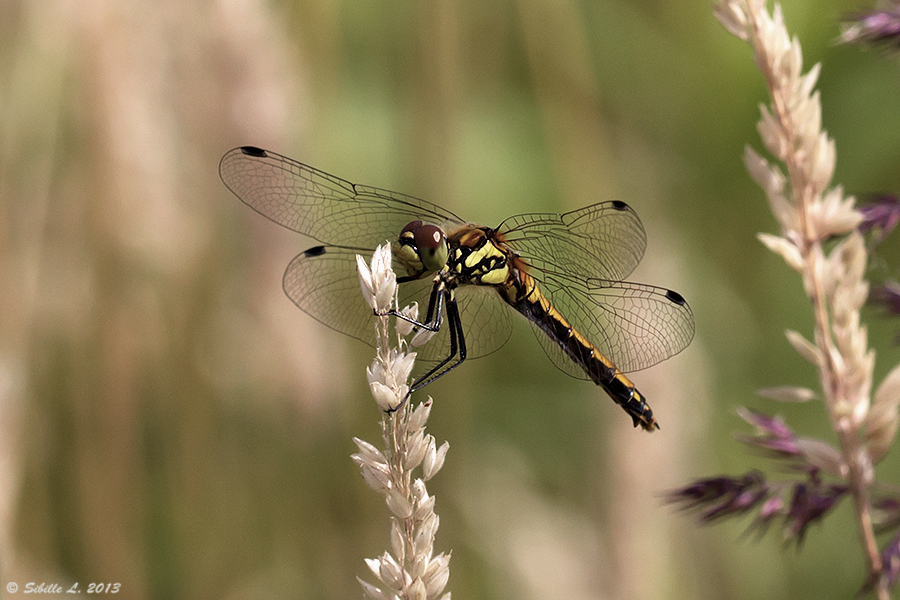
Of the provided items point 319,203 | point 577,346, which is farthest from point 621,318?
point 319,203

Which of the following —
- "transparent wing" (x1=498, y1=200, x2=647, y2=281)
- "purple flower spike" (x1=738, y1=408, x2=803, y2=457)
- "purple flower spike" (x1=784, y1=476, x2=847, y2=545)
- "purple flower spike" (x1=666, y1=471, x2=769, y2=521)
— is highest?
"transparent wing" (x1=498, y1=200, x2=647, y2=281)

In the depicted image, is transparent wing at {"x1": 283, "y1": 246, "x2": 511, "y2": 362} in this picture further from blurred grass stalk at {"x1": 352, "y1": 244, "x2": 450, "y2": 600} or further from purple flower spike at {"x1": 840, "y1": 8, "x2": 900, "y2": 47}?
purple flower spike at {"x1": 840, "y1": 8, "x2": 900, "y2": 47}

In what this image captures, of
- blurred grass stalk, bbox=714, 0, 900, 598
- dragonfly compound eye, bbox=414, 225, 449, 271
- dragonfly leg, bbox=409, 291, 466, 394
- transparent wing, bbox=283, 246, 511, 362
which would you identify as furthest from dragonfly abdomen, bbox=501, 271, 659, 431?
blurred grass stalk, bbox=714, 0, 900, 598

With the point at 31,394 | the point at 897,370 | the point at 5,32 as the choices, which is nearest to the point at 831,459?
the point at 897,370

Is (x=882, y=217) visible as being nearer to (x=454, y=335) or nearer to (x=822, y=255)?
(x=822, y=255)

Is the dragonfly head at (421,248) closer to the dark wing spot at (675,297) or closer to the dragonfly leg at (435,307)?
the dragonfly leg at (435,307)

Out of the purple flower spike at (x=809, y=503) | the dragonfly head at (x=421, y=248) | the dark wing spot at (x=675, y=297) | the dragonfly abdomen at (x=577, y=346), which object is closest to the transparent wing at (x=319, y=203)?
the dragonfly head at (x=421, y=248)

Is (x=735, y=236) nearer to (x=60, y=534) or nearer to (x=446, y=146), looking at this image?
(x=446, y=146)
